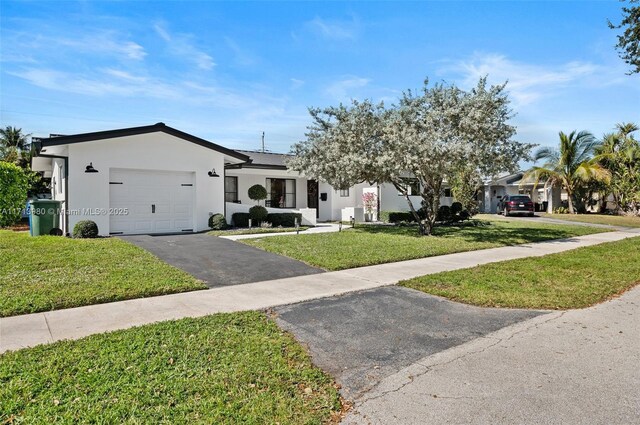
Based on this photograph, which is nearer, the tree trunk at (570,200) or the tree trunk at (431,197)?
the tree trunk at (431,197)

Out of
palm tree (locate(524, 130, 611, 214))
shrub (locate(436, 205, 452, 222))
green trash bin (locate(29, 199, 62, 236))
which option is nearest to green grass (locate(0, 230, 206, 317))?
green trash bin (locate(29, 199, 62, 236))

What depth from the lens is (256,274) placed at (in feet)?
26.9

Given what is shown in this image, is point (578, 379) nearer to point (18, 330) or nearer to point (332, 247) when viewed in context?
point (18, 330)

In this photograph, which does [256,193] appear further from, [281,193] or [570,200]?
[570,200]

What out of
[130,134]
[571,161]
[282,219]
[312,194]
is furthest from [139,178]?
[571,161]

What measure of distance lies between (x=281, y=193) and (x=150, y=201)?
8466 mm

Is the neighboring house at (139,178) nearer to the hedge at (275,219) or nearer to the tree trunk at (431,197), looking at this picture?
the hedge at (275,219)

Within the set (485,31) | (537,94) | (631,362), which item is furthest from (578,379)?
(537,94)

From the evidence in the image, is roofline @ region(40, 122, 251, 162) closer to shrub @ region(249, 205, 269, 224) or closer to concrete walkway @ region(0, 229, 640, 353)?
shrub @ region(249, 205, 269, 224)

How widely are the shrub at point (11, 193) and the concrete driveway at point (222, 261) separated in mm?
7979

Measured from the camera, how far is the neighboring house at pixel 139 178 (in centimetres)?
1346

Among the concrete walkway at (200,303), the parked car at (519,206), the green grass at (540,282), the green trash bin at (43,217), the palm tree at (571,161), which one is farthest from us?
the palm tree at (571,161)

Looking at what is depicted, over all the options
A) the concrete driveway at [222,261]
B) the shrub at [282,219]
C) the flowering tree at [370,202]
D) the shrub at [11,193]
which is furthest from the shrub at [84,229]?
the flowering tree at [370,202]

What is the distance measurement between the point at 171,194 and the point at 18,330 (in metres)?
11.1
